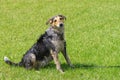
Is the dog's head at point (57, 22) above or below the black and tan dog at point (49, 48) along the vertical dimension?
above

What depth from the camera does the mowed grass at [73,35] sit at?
36.9 ft

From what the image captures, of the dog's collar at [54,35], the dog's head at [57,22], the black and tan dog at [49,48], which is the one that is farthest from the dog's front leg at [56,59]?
the dog's head at [57,22]

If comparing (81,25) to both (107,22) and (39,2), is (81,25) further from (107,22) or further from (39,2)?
(39,2)

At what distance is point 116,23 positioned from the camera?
18.8 m

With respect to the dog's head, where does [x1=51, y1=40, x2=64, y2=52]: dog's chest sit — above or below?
below

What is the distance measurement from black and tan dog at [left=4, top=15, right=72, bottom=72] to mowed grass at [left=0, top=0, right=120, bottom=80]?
266 mm

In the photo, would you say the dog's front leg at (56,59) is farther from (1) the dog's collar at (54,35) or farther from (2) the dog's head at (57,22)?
(2) the dog's head at (57,22)

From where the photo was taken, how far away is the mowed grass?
1125 centimetres

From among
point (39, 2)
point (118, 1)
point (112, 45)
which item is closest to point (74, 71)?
point (112, 45)

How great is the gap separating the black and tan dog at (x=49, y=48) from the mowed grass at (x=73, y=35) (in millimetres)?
266

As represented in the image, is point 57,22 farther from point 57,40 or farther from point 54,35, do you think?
point 57,40

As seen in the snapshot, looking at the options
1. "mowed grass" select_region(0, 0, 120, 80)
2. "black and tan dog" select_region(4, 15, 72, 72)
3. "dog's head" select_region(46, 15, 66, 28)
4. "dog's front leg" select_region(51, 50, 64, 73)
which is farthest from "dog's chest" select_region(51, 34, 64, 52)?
"mowed grass" select_region(0, 0, 120, 80)

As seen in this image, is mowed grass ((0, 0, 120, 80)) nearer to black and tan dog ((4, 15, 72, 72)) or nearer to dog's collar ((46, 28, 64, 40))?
black and tan dog ((4, 15, 72, 72))

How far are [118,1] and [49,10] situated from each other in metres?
4.88
